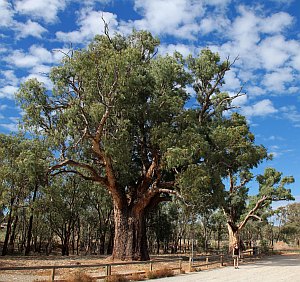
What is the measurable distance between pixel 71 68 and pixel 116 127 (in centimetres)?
431

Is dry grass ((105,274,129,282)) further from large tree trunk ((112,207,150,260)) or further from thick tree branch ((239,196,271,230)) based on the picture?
thick tree branch ((239,196,271,230))

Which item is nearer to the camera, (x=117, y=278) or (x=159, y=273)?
(x=117, y=278)

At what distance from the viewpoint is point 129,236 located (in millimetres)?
24391

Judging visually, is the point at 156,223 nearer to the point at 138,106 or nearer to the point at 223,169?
the point at 223,169

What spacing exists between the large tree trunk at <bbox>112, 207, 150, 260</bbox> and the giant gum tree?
0.07 meters

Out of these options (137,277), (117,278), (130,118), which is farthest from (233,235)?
(117,278)

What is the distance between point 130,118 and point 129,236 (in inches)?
317

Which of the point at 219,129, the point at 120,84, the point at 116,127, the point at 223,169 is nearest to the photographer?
the point at 120,84

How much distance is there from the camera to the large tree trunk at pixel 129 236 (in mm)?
24047

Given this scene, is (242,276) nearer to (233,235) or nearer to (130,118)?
(130,118)

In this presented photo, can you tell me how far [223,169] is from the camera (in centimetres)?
2514

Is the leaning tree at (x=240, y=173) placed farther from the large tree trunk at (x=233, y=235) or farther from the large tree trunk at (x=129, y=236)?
the large tree trunk at (x=129, y=236)

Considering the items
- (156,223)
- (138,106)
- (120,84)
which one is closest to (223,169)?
(138,106)

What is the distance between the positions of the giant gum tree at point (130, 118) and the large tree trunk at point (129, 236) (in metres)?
0.07
